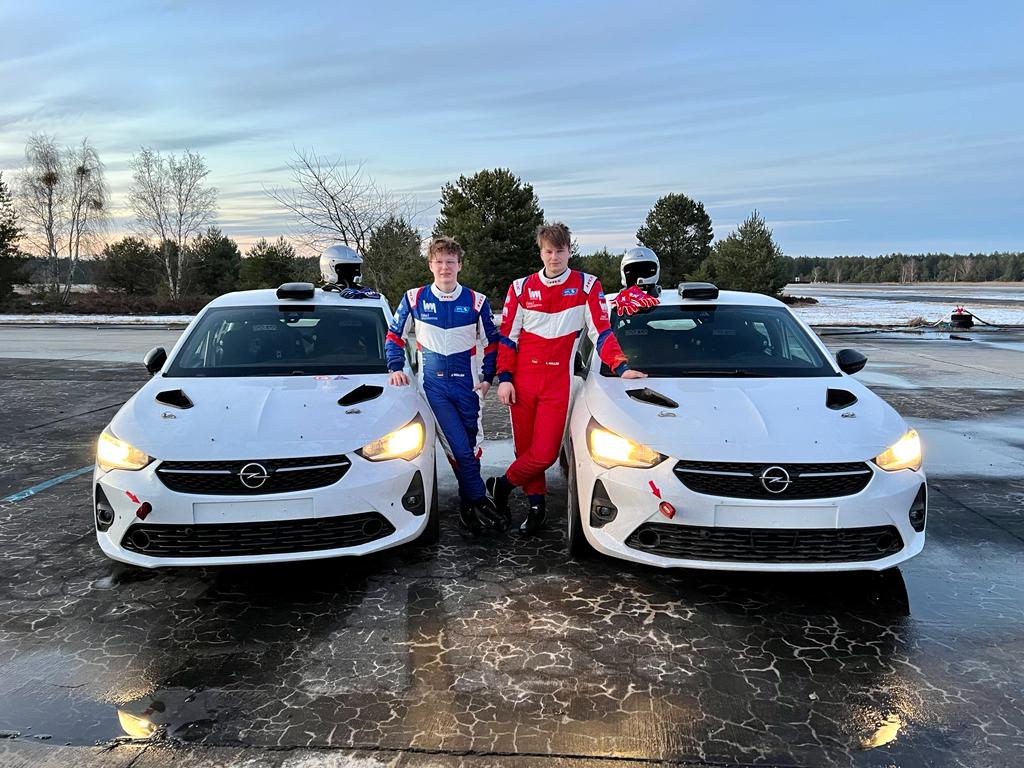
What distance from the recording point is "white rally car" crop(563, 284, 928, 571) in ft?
10.8

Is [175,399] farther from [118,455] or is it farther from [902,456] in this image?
[902,456]

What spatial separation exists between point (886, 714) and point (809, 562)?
2.42 feet

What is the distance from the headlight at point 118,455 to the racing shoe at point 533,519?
220 cm

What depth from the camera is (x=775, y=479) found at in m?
3.28

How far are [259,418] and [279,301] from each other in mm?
1847

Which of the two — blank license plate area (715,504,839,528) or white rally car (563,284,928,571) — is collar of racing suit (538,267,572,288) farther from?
blank license plate area (715,504,839,528)

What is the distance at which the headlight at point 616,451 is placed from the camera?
3.49 meters

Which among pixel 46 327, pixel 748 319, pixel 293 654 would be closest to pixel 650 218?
pixel 46 327

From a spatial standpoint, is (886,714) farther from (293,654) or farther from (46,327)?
(46,327)

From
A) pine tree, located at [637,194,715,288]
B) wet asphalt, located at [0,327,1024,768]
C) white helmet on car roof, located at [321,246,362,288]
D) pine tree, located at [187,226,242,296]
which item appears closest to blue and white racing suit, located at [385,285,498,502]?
wet asphalt, located at [0,327,1024,768]

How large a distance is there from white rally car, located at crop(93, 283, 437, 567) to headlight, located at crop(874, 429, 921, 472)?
2.25m

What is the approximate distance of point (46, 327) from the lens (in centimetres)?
2631

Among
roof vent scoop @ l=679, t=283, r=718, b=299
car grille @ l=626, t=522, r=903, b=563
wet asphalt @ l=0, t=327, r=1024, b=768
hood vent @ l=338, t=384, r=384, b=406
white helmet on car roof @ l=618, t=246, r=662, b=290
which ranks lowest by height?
wet asphalt @ l=0, t=327, r=1024, b=768

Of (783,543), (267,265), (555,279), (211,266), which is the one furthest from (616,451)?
(211,266)
